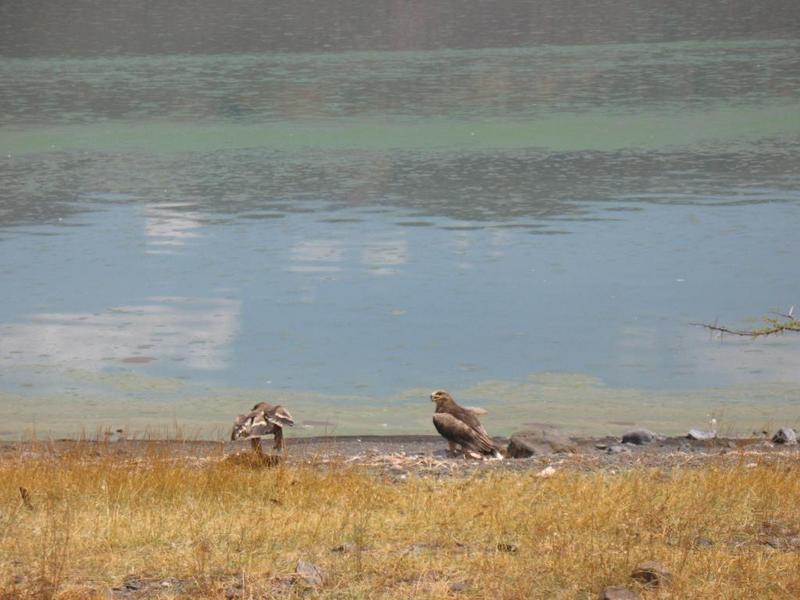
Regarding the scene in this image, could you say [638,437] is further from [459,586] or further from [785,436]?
[459,586]

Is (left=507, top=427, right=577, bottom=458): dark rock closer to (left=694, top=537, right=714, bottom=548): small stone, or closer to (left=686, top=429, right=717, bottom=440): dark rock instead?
(left=686, top=429, right=717, bottom=440): dark rock

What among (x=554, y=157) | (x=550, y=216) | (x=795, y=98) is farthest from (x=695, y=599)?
(x=795, y=98)

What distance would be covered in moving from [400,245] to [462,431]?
285 inches

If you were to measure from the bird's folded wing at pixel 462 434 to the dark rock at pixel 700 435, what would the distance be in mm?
1465

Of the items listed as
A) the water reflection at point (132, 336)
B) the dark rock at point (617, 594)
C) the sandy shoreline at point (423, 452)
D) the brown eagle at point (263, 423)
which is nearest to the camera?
the dark rock at point (617, 594)

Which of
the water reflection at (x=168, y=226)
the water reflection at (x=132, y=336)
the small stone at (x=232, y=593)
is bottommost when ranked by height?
the small stone at (x=232, y=593)

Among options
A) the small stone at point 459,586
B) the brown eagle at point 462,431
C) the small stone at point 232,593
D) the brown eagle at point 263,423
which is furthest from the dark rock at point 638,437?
the small stone at point 232,593

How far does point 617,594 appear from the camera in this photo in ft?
17.2

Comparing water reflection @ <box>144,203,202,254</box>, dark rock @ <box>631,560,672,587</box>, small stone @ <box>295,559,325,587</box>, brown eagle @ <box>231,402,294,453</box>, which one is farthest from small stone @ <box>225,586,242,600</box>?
water reflection @ <box>144,203,202,254</box>

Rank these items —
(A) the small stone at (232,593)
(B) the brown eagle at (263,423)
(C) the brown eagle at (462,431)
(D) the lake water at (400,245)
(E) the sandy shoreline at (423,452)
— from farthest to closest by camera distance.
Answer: (D) the lake water at (400,245), (C) the brown eagle at (462,431), (B) the brown eagle at (263,423), (E) the sandy shoreline at (423,452), (A) the small stone at (232,593)

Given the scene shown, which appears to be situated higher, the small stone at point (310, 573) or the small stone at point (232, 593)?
the small stone at point (310, 573)

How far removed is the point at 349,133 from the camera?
24.8 metres

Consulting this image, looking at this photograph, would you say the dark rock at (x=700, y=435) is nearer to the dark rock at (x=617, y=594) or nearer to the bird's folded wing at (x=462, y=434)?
the bird's folded wing at (x=462, y=434)

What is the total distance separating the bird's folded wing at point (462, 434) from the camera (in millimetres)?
9023
